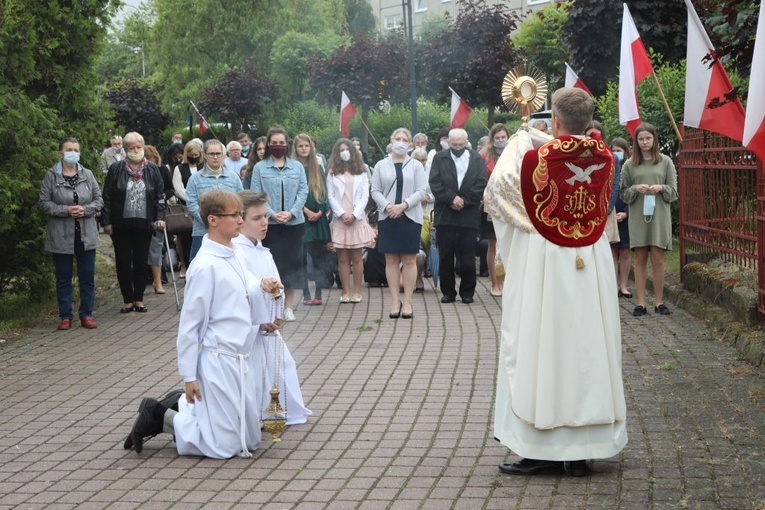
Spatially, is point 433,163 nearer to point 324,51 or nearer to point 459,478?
point 459,478

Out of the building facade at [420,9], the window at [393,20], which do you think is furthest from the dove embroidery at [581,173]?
the window at [393,20]

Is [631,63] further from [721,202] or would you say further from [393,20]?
[393,20]

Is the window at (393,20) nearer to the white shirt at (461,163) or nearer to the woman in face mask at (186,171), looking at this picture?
the woman in face mask at (186,171)

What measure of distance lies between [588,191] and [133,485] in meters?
2.90

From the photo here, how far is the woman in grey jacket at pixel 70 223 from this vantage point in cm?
1224

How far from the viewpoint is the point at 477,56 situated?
3481cm

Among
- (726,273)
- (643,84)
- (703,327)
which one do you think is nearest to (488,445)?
(703,327)

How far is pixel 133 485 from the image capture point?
21.4 ft

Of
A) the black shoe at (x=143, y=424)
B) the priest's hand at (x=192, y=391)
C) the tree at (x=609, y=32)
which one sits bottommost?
the black shoe at (x=143, y=424)

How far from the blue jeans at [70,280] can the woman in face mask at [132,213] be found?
2.68ft

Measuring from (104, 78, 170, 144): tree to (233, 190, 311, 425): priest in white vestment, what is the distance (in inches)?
1350

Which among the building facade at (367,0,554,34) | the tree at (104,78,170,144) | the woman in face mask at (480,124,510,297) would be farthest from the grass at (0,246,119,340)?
the building facade at (367,0,554,34)

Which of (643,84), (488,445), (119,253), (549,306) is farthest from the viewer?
(643,84)

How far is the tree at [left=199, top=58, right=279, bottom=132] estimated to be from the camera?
143 feet
